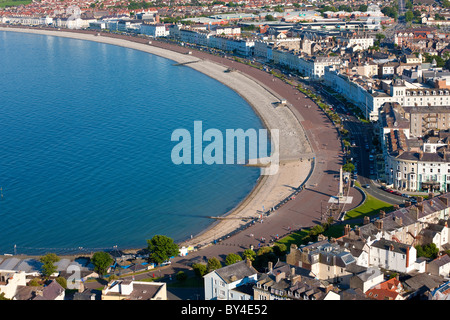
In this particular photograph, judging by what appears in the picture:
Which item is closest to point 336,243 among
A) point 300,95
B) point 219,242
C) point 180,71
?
point 219,242

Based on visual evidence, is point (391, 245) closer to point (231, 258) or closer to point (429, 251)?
point (429, 251)

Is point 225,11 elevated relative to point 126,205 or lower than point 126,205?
elevated

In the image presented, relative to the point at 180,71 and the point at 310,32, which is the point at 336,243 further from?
the point at 310,32

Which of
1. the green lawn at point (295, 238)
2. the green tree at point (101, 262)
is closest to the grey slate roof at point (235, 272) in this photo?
the green lawn at point (295, 238)

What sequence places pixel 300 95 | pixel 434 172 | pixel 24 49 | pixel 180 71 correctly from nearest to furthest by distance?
pixel 434 172 < pixel 300 95 < pixel 180 71 < pixel 24 49

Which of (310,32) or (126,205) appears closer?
(126,205)

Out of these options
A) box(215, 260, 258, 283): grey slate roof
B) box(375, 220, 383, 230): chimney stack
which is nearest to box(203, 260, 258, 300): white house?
box(215, 260, 258, 283): grey slate roof

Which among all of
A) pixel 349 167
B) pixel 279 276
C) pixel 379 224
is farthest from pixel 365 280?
pixel 349 167
